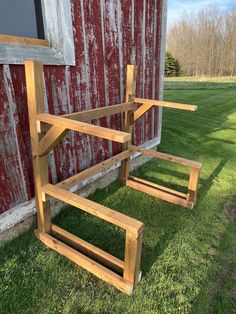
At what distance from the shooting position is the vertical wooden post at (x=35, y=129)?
6.13 ft

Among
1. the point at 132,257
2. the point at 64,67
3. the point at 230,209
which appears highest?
the point at 64,67

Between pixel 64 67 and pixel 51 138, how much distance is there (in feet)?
3.09

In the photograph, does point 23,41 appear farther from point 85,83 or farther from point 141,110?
point 141,110

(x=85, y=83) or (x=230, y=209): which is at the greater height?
(x=85, y=83)

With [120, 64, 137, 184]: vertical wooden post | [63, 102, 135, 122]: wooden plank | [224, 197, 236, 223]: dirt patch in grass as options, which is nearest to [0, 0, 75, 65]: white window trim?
[63, 102, 135, 122]: wooden plank

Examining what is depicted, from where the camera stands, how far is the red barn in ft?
6.91

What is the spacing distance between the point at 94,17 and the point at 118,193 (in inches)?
85.1

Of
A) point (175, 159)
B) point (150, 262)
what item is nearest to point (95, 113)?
point (175, 159)

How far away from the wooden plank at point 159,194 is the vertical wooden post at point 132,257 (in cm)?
136

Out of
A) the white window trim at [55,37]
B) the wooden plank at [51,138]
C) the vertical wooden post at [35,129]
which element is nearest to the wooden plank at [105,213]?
the vertical wooden post at [35,129]

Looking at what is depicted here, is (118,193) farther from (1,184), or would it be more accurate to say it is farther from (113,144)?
(1,184)

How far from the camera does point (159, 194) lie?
327 centimetres

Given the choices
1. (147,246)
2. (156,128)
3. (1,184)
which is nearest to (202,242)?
(147,246)

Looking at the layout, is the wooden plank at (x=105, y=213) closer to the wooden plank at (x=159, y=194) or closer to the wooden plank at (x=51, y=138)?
the wooden plank at (x=51, y=138)
